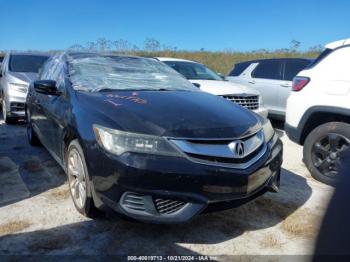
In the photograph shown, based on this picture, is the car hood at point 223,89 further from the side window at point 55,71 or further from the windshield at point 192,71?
the side window at point 55,71

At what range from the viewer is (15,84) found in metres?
7.91

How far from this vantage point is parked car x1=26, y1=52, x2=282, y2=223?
2.89m

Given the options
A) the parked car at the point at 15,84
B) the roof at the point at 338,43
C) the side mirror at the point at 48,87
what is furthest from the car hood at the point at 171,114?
the parked car at the point at 15,84

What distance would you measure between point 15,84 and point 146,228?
5.69 m

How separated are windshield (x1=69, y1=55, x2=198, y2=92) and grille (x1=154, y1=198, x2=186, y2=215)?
57.0 inches

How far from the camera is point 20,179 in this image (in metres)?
4.60

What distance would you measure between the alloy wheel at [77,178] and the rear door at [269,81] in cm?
582

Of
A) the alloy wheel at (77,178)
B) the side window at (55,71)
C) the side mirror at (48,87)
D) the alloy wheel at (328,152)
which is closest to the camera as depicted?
the alloy wheel at (77,178)

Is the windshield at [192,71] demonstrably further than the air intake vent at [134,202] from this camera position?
Yes

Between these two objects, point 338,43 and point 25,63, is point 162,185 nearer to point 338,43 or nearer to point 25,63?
A: point 338,43

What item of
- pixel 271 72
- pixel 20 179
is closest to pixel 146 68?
pixel 20 179

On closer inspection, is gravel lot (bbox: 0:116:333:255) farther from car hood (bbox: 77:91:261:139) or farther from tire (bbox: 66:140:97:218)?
car hood (bbox: 77:91:261:139)

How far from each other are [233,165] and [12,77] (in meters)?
6.37

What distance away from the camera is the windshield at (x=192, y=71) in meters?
8.30
